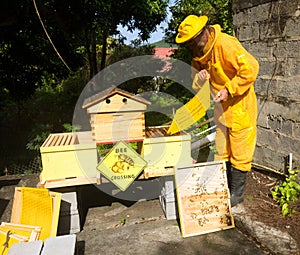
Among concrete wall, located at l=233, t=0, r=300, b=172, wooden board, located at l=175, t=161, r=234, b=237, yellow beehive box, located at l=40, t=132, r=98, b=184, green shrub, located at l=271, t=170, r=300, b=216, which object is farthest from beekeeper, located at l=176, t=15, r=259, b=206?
yellow beehive box, located at l=40, t=132, r=98, b=184

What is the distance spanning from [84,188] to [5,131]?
4.23m

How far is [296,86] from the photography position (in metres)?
3.52

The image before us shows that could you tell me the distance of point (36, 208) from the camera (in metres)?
3.03

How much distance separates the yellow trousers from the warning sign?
945mm

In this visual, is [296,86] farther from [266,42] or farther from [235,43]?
[235,43]

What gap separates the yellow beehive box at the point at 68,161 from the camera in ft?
9.38

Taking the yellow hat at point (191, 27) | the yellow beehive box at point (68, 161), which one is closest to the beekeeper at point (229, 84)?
the yellow hat at point (191, 27)

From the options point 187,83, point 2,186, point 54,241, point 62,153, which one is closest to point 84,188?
point 2,186

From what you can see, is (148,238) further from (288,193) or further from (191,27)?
(191,27)

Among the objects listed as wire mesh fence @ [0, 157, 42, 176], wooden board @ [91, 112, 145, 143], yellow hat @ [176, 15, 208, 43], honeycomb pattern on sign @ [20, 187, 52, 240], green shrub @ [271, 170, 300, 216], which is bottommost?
wire mesh fence @ [0, 157, 42, 176]

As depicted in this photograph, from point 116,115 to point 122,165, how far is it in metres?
0.52

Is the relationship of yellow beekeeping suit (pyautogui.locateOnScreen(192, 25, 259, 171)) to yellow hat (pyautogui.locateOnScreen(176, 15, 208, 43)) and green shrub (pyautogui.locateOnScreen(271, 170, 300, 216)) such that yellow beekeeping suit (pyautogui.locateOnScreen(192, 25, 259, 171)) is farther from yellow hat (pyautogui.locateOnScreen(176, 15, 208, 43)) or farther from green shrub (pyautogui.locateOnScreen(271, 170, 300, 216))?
green shrub (pyautogui.locateOnScreen(271, 170, 300, 216))

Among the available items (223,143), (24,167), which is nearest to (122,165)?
(223,143)

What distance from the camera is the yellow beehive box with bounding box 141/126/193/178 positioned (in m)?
2.98
